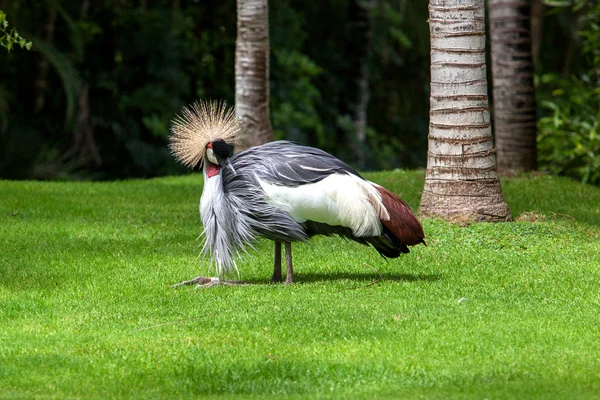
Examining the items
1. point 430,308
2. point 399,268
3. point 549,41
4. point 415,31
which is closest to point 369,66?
point 415,31

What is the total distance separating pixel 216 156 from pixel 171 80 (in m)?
13.5

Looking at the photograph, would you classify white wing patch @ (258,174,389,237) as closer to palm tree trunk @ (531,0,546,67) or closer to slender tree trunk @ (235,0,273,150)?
slender tree trunk @ (235,0,273,150)

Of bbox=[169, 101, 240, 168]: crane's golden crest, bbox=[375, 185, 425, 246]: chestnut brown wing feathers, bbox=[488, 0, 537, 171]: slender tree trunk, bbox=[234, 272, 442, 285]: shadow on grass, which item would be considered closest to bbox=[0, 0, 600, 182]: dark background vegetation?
bbox=[488, 0, 537, 171]: slender tree trunk

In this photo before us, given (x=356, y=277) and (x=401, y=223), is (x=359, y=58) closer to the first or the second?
(x=356, y=277)

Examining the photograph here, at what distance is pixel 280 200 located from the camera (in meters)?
8.00

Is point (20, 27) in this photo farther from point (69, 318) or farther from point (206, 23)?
point (69, 318)

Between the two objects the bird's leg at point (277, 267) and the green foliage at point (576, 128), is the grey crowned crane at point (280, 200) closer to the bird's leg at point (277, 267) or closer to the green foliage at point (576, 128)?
the bird's leg at point (277, 267)

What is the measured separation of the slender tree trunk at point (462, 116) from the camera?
10.3 meters

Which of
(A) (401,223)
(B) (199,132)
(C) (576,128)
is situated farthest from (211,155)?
(C) (576,128)

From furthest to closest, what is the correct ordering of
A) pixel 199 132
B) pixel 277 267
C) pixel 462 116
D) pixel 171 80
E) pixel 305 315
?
1. pixel 171 80
2. pixel 462 116
3. pixel 277 267
4. pixel 199 132
5. pixel 305 315

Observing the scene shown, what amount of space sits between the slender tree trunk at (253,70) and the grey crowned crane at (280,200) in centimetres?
590

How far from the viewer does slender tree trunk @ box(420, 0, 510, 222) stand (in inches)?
407

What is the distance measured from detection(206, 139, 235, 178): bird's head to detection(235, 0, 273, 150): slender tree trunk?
601cm

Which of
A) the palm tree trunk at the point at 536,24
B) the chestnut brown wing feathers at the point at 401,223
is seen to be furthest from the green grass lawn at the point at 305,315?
the palm tree trunk at the point at 536,24
